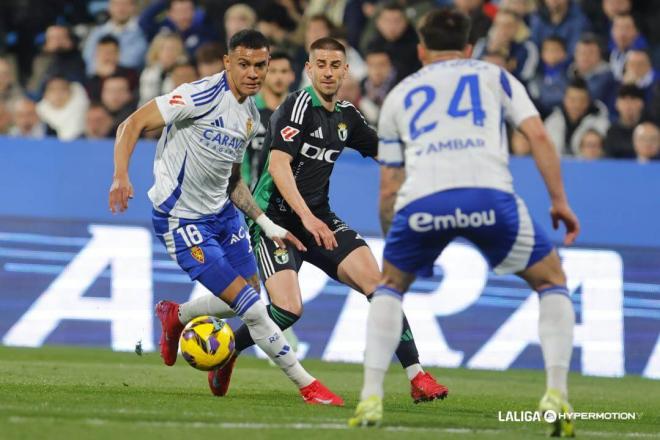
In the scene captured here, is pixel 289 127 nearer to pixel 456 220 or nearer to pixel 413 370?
pixel 413 370

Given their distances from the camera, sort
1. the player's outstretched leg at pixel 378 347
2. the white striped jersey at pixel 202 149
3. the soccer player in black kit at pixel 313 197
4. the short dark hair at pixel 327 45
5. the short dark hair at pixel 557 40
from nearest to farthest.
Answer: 1. the player's outstretched leg at pixel 378 347
2. the white striped jersey at pixel 202 149
3. the soccer player in black kit at pixel 313 197
4. the short dark hair at pixel 327 45
5. the short dark hair at pixel 557 40

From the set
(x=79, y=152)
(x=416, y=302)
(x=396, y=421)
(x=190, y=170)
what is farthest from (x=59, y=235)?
(x=396, y=421)

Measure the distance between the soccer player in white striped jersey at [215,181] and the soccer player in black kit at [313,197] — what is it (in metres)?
0.31

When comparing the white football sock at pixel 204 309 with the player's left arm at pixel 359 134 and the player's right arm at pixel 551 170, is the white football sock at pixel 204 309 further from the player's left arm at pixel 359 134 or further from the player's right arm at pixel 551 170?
the player's right arm at pixel 551 170

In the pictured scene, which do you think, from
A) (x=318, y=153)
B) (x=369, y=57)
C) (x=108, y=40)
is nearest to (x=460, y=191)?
(x=318, y=153)

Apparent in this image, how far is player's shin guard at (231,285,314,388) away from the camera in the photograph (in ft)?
29.5

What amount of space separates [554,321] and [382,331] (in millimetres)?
899

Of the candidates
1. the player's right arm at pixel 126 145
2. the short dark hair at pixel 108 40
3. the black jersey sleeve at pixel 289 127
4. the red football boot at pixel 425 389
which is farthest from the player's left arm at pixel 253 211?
the short dark hair at pixel 108 40

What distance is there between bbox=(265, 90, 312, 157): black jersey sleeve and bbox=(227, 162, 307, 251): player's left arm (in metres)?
0.34

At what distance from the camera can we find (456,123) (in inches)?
281

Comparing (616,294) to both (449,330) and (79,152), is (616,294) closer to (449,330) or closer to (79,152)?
(449,330)

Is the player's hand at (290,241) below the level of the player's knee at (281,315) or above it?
above

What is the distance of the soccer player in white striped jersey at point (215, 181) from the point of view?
8984 mm

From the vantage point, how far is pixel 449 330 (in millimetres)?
13656
